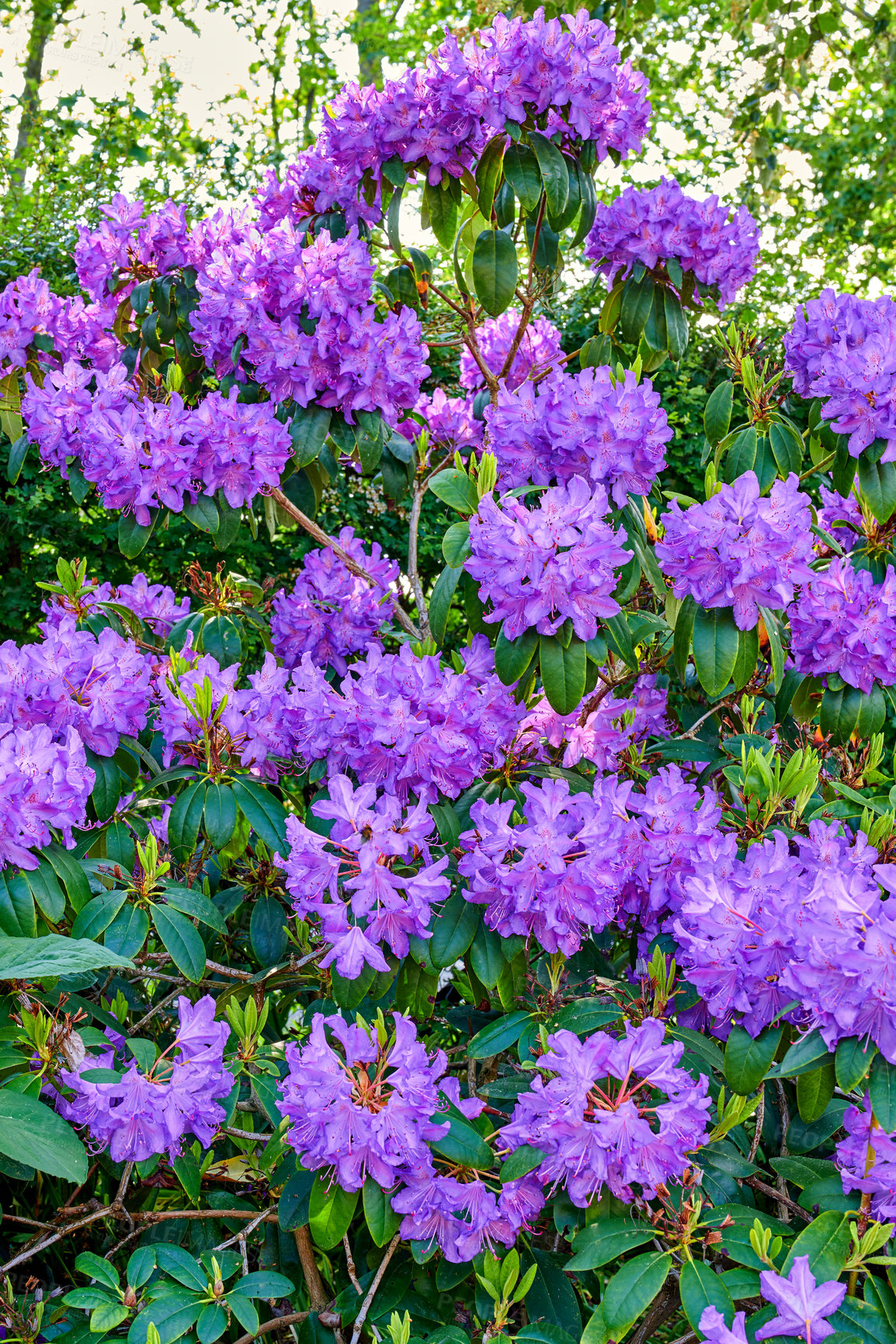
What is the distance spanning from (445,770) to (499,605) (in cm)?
25

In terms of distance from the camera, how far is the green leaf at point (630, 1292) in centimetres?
114

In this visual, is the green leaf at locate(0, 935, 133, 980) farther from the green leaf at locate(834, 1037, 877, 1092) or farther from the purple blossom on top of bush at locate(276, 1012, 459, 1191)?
the green leaf at locate(834, 1037, 877, 1092)

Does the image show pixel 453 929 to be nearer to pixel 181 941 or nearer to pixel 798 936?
pixel 181 941

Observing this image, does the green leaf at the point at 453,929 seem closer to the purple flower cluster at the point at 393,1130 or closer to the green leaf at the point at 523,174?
the purple flower cluster at the point at 393,1130

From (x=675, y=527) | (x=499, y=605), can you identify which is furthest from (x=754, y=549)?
(x=499, y=605)

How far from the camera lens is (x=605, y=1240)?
1202 mm

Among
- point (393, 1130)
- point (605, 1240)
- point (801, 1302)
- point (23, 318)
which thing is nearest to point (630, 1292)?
point (605, 1240)

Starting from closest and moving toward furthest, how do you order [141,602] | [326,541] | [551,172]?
[551,172], [326,541], [141,602]

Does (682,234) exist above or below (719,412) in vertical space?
above

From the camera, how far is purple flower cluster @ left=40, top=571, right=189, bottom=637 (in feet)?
7.32

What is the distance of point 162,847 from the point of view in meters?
1.97

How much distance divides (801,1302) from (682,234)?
6.55ft

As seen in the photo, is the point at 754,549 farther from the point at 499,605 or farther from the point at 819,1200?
the point at 819,1200

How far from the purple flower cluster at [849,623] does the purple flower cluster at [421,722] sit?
531 mm
